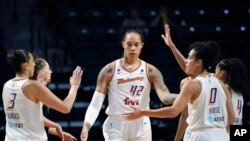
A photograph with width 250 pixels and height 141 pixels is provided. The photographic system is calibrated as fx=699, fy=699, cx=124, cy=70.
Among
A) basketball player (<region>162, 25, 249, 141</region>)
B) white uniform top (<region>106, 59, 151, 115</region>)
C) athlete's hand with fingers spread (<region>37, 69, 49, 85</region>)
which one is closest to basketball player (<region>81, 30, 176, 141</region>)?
white uniform top (<region>106, 59, 151, 115</region>)

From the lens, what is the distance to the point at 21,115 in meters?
5.82

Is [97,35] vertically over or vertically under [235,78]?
over

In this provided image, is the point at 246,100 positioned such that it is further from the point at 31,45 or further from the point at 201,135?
the point at 201,135

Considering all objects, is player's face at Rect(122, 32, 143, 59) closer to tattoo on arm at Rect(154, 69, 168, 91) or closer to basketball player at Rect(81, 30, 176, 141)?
basketball player at Rect(81, 30, 176, 141)

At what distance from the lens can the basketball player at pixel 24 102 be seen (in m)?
5.82

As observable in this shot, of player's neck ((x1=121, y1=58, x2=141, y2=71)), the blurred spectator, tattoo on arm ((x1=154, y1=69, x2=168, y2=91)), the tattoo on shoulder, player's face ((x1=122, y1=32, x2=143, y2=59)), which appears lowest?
tattoo on arm ((x1=154, y1=69, x2=168, y2=91))

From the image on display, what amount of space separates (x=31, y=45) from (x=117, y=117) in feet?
13.0

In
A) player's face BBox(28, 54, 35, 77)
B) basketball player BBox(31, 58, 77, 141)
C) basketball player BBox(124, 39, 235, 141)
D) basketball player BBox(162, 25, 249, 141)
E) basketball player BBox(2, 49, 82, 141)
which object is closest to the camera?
basketball player BBox(124, 39, 235, 141)

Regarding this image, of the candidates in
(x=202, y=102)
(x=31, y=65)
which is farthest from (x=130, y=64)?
(x=202, y=102)

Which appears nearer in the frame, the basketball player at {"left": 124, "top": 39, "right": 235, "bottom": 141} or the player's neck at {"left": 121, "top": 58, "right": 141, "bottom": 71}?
the basketball player at {"left": 124, "top": 39, "right": 235, "bottom": 141}

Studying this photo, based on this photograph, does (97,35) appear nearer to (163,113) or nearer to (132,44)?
(132,44)

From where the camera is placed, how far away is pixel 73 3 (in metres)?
11.6

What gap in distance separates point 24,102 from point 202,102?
58.0 inches

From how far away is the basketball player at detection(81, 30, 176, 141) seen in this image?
21.6 ft
